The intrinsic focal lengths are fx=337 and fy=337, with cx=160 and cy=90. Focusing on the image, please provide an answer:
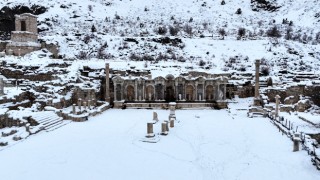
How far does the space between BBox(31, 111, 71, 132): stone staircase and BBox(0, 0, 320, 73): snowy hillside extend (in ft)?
76.4

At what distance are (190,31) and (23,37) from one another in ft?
97.1

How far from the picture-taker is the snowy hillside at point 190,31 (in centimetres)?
5216

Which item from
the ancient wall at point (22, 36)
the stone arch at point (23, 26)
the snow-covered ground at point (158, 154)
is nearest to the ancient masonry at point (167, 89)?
the snow-covered ground at point (158, 154)

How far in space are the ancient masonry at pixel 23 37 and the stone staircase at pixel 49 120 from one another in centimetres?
2248

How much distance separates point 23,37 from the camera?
4650cm

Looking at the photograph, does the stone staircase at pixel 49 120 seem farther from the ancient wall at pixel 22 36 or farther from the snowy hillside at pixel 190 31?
the ancient wall at pixel 22 36

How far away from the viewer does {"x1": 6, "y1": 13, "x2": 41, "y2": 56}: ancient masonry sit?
1785 inches

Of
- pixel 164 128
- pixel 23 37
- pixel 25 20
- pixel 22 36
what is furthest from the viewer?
pixel 25 20

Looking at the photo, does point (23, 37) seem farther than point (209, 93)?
Yes

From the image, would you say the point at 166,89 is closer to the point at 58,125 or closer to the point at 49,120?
the point at 58,125

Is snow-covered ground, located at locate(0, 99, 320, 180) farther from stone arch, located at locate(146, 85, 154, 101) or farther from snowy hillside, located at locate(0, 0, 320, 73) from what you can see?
snowy hillside, located at locate(0, 0, 320, 73)

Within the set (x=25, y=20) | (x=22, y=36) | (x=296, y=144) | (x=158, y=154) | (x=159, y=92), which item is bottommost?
(x=158, y=154)

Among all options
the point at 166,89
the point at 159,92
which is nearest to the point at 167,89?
the point at 166,89

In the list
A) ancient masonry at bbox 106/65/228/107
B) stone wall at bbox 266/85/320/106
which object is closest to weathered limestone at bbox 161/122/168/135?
ancient masonry at bbox 106/65/228/107
